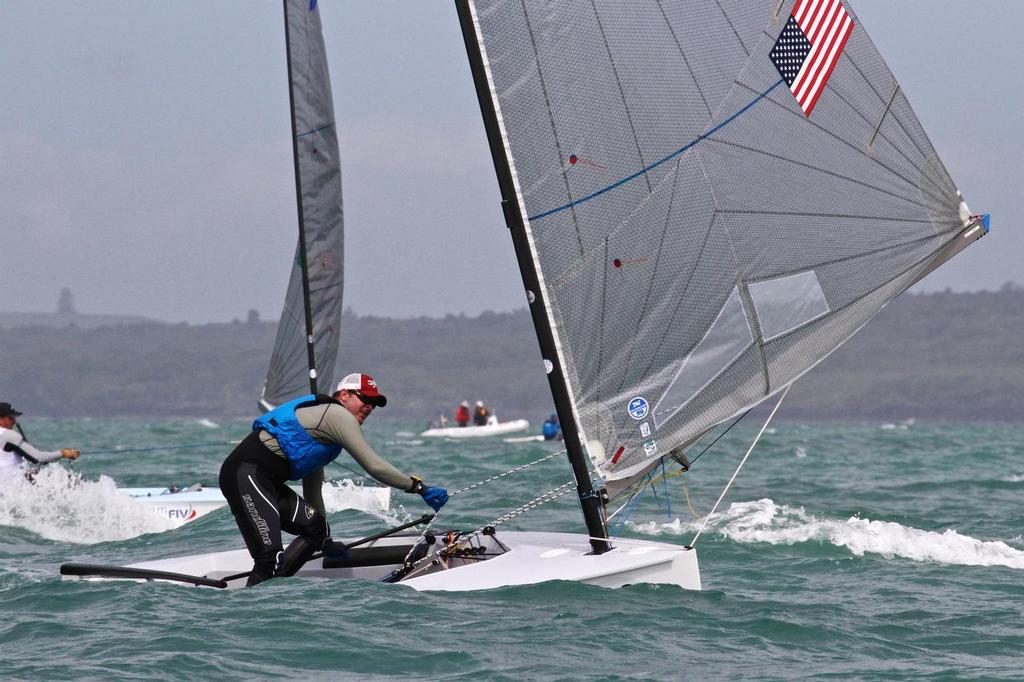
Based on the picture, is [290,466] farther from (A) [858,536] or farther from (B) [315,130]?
(B) [315,130]

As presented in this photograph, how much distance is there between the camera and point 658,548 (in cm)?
816

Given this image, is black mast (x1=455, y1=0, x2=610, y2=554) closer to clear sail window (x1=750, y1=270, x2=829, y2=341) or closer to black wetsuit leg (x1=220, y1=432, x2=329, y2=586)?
clear sail window (x1=750, y1=270, x2=829, y2=341)

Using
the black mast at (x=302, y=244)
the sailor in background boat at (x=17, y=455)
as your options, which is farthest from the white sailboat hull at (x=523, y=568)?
the black mast at (x=302, y=244)

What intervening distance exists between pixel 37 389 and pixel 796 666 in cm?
20423

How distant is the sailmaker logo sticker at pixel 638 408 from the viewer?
26.1 ft

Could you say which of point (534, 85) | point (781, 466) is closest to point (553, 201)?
point (534, 85)

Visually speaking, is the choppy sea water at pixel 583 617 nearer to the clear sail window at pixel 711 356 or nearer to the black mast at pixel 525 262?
the black mast at pixel 525 262

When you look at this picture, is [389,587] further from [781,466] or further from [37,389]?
[37,389]

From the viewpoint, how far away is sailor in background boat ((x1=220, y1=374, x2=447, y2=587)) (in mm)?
7895

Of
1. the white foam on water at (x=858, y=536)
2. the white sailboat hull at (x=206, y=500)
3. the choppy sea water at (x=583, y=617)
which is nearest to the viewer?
the choppy sea water at (x=583, y=617)

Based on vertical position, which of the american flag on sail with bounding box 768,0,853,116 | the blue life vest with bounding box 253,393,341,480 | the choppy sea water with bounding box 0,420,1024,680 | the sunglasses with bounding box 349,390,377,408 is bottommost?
the choppy sea water with bounding box 0,420,1024,680

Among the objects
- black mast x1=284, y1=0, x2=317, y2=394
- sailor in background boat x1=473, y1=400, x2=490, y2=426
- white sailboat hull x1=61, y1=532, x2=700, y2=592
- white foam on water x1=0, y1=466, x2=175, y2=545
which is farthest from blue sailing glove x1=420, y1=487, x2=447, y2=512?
sailor in background boat x1=473, y1=400, x2=490, y2=426

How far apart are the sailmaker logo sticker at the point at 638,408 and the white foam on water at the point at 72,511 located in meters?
6.40

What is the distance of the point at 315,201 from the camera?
1527cm
